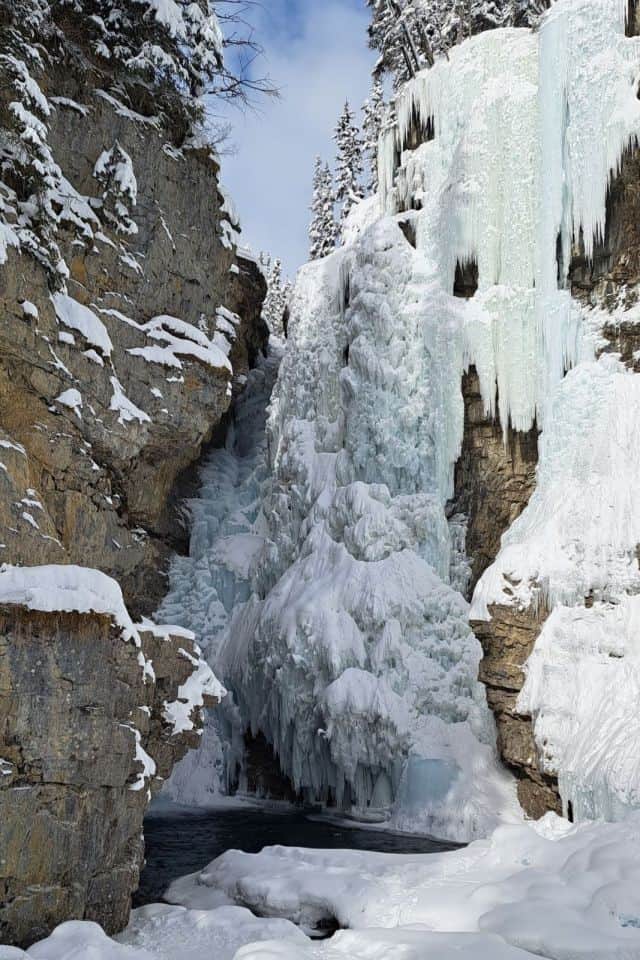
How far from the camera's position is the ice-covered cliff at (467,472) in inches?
552

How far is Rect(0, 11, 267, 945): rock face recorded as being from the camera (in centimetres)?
801

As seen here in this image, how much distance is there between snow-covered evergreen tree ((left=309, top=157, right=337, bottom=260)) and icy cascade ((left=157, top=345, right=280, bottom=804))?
1219 centimetres

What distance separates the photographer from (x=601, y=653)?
13289 mm

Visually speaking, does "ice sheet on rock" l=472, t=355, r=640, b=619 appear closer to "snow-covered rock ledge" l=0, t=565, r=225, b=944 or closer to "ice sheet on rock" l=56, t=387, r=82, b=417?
"snow-covered rock ledge" l=0, t=565, r=225, b=944

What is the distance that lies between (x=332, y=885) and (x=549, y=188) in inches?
524

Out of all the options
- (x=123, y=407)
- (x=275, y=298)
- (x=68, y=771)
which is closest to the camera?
(x=68, y=771)

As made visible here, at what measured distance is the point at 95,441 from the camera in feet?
36.6

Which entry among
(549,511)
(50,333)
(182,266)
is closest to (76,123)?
(182,266)

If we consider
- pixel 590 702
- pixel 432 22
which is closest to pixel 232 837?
pixel 590 702

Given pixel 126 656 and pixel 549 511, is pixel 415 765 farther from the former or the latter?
pixel 126 656

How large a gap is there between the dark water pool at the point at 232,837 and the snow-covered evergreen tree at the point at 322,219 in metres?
23.5

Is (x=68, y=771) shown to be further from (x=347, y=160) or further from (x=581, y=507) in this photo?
(x=347, y=160)

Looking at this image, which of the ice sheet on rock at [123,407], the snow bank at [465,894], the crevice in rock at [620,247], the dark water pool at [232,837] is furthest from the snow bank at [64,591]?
the crevice in rock at [620,247]

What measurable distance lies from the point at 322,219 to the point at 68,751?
99.8ft
